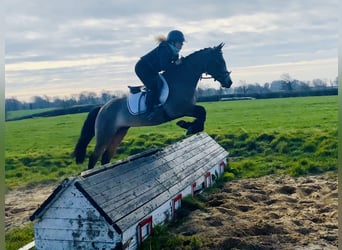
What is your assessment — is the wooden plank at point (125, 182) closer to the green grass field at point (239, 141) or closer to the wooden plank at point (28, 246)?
the wooden plank at point (28, 246)

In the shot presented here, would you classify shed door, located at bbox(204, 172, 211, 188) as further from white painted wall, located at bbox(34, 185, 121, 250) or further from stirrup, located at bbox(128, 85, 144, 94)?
white painted wall, located at bbox(34, 185, 121, 250)

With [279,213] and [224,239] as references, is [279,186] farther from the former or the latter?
[224,239]

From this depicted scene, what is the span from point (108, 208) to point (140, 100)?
6.23ft

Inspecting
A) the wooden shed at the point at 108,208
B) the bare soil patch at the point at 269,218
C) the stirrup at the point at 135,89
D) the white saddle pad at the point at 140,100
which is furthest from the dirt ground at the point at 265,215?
the stirrup at the point at 135,89

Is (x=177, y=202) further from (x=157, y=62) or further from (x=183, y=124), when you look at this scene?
(x=157, y=62)

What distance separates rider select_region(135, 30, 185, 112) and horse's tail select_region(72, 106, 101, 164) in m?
1.22

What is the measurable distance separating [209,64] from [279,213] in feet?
8.10

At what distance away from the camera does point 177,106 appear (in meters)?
6.32

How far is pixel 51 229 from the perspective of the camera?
529 centimetres

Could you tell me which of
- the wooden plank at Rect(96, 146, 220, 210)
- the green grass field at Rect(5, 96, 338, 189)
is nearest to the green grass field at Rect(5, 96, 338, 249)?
the green grass field at Rect(5, 96, 338, 189)

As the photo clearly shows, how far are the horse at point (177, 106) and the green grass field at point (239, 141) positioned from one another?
194 cm

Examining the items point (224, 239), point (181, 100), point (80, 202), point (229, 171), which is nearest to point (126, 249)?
point (80, 202)

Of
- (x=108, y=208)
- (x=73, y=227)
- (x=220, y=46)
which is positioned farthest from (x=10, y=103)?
(x=108, y=208)

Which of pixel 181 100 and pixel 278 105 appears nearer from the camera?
pixel 181 100
